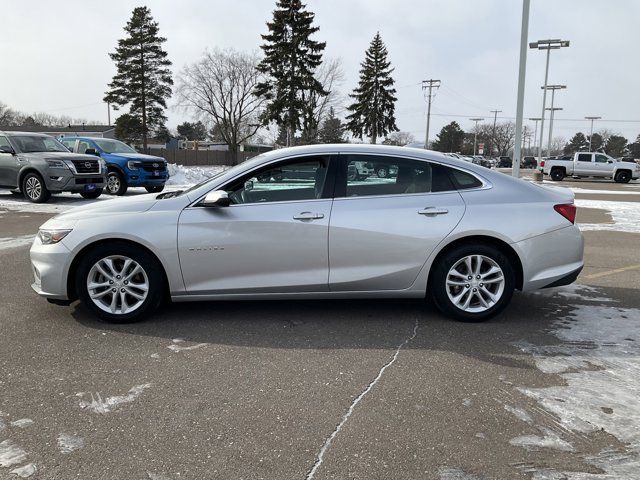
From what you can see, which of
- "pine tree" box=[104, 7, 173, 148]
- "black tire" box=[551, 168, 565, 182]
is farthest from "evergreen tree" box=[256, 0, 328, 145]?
"black tire" box=[551, 168, 565, 182]

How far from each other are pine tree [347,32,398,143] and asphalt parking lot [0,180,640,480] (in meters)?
61.2

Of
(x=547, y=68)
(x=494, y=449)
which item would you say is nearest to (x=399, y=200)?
(x=494, y=449)

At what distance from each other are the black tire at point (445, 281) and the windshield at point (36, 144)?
1342 cm

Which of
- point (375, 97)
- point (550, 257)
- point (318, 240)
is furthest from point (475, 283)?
point (375, 97)

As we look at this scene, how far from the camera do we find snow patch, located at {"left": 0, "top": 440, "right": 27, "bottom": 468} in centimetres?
262

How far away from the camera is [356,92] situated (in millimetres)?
66125

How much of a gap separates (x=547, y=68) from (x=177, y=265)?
146 feet

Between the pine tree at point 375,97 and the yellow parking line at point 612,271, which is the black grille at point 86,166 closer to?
the yellow parking line at point 612,271

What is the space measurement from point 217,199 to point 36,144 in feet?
41.2

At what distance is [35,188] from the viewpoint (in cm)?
1411

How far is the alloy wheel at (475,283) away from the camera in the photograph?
4695mm

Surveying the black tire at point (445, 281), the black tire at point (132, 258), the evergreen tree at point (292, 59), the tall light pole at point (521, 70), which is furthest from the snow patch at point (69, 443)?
the evergreen tree at point (292, 59)

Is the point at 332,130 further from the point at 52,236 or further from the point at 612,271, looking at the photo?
the point at 52,236

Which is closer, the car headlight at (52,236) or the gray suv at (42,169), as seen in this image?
the car headlight at (52,236)
